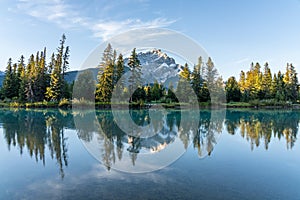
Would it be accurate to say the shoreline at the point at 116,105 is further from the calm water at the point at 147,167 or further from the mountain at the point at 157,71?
A: the calm water at the point at 147,167

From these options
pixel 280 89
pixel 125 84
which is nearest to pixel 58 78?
pixel 125 84

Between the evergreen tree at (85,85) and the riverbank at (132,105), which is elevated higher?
the evergreen tree at (85,85)

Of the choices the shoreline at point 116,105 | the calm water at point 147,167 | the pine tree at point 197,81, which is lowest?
the calm water at point 147,167

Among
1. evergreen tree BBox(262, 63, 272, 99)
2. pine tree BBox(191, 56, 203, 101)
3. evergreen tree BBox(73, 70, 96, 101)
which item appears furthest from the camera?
evergreen tree BBox(262, 63, 272, 99)

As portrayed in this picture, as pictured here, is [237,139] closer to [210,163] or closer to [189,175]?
[210,163]

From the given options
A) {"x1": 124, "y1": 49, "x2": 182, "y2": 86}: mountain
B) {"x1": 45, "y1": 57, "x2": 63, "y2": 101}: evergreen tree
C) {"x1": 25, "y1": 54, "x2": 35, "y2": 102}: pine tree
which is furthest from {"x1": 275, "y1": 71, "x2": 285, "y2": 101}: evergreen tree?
{"x1": 25, "y1": 54, "x2": 35, "y2": 102}: pine tree

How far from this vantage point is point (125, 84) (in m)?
36.3

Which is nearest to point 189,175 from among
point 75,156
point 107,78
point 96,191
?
point 96,191

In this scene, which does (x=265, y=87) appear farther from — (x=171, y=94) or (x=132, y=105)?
(x=132, y=105)

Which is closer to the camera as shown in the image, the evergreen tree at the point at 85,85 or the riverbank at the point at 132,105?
the riverbank at the point at 132,105

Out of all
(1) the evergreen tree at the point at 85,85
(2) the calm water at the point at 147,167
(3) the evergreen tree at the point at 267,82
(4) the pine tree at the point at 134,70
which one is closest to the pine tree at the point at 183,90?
(4) the pine tree at the point at 134,70

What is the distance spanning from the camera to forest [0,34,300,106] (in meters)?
35.2

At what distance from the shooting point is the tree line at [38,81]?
3706 cm

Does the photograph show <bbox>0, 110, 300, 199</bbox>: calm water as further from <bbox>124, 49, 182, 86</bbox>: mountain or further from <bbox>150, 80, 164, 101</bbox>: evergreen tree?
<bbox>150, 80, 164, 101</bbox>: evergreen tree
